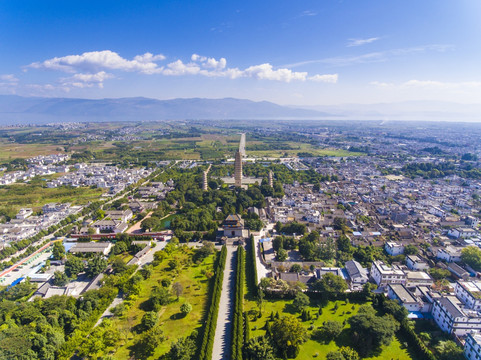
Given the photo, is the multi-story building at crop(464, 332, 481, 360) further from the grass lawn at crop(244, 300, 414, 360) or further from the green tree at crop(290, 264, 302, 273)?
the green tree at crop(290, 264, 302, 273)

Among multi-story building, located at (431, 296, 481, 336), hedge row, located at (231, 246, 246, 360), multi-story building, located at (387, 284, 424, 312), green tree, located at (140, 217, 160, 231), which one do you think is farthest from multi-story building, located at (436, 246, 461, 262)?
green tree, located at (140, 217, 160, 231)

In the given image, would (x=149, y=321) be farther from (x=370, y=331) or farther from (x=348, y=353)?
(x=370, y=331)

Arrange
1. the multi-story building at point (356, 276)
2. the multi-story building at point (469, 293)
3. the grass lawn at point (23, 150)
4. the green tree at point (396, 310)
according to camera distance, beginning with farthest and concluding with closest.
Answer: the grass lawn at point (23, 150) → the multi-story building at point (356, 276) → the multi-story building at point (469, 293) → the green tree at point (396, 310)

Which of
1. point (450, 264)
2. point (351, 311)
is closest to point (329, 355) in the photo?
point (351, 311)

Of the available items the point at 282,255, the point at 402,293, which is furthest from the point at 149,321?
the point at 402,293

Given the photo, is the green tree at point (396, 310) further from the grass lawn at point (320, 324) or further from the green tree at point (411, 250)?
the green tree at point (411, 250)

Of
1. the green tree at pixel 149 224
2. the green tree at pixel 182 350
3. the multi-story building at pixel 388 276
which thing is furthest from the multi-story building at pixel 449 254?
the green tree at pixel 149 224
